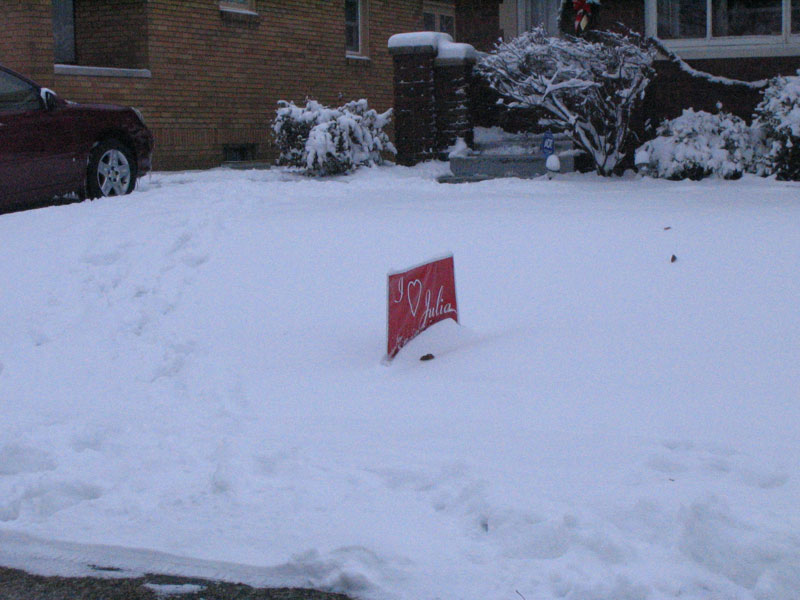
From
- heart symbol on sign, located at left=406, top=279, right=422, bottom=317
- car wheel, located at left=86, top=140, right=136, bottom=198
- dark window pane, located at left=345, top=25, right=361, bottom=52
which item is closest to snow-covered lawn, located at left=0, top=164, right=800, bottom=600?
heart symbol on sign, located at left=406, top=279, right=422, bottom=317

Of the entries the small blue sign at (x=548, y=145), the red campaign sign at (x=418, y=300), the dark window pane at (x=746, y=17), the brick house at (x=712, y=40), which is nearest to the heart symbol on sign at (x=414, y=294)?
the red campaign sign at (x=418, y=300)

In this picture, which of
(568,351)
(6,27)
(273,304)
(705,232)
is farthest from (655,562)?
(6,27)

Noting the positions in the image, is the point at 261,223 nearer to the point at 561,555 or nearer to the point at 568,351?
the point at 568,351

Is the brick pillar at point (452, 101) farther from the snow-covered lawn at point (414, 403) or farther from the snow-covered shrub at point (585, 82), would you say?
the snow-covered lawn at point (414, 403)

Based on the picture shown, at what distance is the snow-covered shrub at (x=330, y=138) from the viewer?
13.2m

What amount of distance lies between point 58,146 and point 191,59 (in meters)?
6.49

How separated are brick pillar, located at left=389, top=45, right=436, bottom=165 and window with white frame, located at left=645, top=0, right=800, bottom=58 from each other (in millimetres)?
2939

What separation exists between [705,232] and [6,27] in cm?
1031

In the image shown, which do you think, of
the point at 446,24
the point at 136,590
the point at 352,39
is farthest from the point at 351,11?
the point at 136,590

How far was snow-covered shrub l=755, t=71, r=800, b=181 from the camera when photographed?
10.7m

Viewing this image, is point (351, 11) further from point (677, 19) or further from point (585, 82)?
point (585, 82)

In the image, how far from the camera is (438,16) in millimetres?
23531

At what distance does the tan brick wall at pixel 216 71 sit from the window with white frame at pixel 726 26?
22.4ft

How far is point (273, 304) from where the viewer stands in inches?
257
